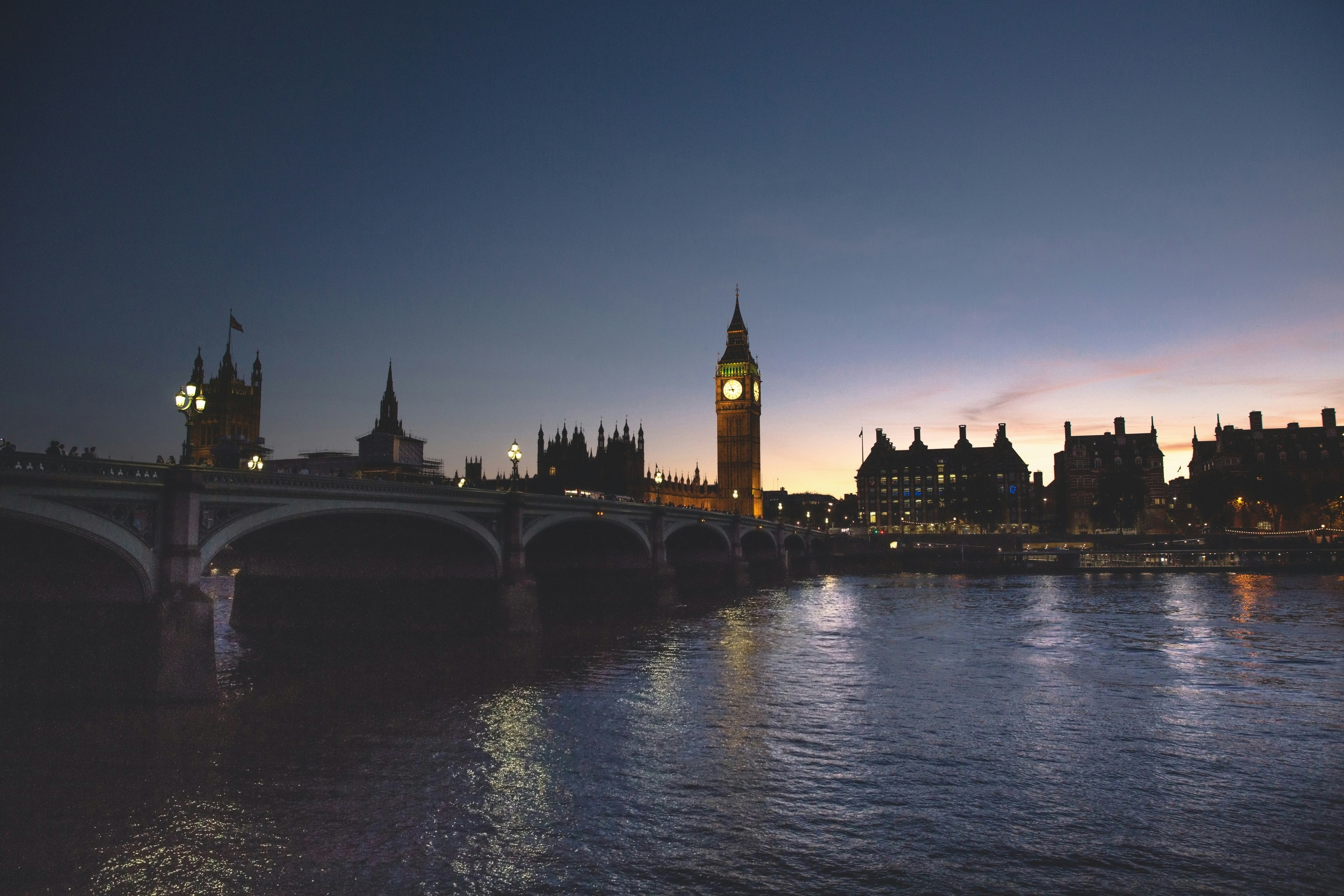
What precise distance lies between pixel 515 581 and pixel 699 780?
25.6m

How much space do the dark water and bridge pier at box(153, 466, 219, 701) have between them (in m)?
1.25

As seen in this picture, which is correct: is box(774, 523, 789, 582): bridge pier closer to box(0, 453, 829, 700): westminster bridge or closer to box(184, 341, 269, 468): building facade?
box(0, 453, 829, 700): westminster bridge

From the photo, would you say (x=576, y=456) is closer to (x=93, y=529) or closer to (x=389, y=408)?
(x=389, y=408)

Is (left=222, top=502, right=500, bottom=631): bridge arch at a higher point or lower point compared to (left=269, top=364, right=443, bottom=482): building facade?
lower

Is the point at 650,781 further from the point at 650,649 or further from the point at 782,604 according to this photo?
the point at 782,604

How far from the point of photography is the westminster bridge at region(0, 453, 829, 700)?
946 inches

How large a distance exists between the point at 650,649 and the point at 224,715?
20.1 meters

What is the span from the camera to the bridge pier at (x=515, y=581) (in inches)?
1671

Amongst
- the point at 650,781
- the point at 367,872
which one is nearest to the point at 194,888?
the point at 367,872

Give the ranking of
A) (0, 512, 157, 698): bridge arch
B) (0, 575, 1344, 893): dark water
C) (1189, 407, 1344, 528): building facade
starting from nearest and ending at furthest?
1. (0, 575, 1344, 893): dark water
2. (0, 512, 157, 698): bridge arch
3. (1189, 407, 1344, 528): building facade

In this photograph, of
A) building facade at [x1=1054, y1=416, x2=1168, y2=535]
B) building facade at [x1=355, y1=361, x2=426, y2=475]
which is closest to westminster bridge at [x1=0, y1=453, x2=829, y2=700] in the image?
building facade at [x1=355, y1=361, x2=426, y2=475]

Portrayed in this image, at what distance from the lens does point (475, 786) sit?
18.2 meters

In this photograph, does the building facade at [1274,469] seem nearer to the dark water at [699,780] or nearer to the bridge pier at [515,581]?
the dark water at [699,780]

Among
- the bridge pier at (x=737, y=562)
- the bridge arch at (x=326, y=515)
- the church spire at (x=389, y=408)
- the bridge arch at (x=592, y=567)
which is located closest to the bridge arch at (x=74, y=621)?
the bridge arch at (x=326, y=515)
